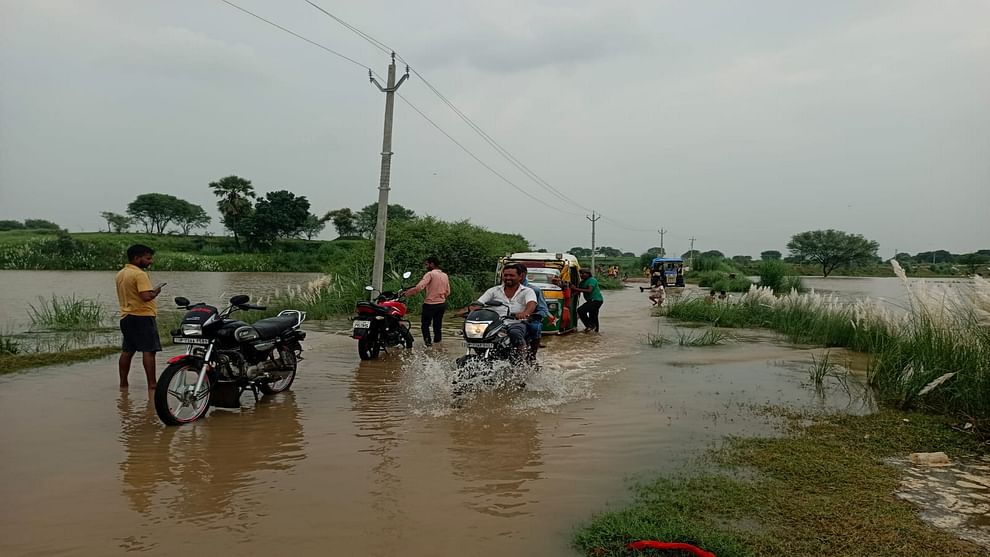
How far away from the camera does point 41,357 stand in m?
9.54

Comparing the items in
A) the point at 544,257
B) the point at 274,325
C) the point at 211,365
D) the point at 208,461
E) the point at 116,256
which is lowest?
the point at 208,461

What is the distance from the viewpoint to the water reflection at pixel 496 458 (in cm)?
443

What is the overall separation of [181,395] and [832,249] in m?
90.3

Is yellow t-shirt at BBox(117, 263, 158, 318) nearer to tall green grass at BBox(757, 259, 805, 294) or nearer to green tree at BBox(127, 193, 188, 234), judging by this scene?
tall green grass at BBox(757, 259, 805, 294)

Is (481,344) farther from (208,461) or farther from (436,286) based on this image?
(436,286)

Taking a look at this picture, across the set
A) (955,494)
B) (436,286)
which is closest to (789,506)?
(955,494)

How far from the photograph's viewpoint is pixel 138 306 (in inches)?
295

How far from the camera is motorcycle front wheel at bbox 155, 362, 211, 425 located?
5.96 metres

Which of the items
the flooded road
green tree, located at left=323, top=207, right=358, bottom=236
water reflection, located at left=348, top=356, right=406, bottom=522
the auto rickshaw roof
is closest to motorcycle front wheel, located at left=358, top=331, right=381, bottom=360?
water reflection, located at left=348, top=356, right=406, bottom=522

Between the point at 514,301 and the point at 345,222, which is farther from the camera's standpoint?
the point at 345,222

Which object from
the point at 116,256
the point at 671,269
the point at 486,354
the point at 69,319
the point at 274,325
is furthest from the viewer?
the point at 116,256

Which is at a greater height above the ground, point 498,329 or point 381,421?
point 498,329

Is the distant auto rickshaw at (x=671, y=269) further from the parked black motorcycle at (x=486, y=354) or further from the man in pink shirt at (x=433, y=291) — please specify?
the parked black motorcycle at (x=486, y=354)

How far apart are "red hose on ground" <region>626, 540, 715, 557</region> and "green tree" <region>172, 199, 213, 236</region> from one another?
90.1 meters
